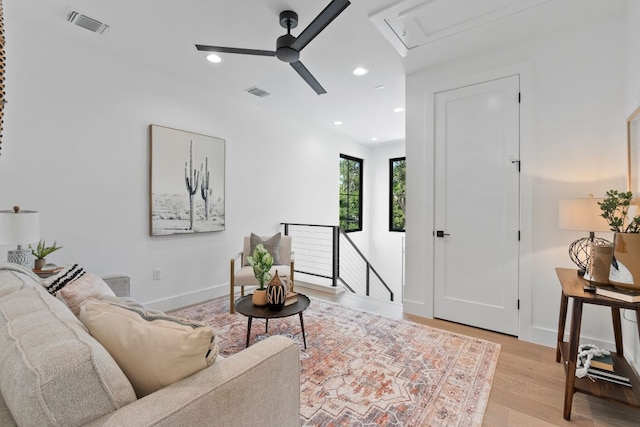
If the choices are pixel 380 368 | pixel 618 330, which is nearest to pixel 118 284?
pixel 380 368

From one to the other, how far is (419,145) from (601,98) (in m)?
1.48

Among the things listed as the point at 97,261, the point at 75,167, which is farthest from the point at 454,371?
the point at 75,167

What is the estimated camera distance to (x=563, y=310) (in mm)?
2178

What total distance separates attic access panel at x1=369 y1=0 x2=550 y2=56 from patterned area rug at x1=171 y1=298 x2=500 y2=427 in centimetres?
267

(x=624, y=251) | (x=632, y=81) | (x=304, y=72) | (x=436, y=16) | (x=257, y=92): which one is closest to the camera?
(x=624, y=251)

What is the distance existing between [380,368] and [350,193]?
472 cm

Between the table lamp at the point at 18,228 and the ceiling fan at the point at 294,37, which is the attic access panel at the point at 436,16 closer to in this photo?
the ceiling fan at the point at 294,37

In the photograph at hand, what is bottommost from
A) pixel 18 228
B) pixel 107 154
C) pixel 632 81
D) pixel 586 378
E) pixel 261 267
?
pixel 586 378

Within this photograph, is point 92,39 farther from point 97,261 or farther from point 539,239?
point 539,239

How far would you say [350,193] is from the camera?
6660 mm

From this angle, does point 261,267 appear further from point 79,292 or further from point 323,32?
point 323,32

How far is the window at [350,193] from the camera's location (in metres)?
6.43

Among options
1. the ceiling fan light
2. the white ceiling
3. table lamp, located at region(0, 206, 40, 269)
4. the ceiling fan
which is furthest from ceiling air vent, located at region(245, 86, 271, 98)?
table lamp, located at region(0, 206, 40, 269)

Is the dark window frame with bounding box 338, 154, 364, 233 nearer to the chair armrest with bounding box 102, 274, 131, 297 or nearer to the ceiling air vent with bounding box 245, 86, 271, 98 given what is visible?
the ceiling air vent with bounding box 245, 86, 271, 98
